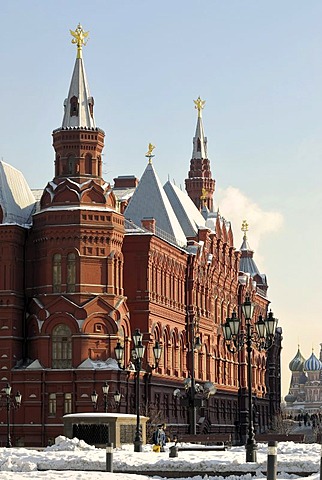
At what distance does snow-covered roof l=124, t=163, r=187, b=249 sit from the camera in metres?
91.2

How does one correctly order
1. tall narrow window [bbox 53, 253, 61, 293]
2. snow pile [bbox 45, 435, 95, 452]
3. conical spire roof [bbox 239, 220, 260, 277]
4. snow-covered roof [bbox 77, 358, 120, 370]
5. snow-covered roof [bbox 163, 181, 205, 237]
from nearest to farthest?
1. snow pile [bbox 45, 435, 95, 452]
2. snow-covered roof [bbox 77, 358, 120, 370]
3. tall narrow window [bbox 53, 253, 61, 293]
4. snow-covered roof [bbox 163, 181, 205, 237]
5. conical spire roof [bbox 239, 220, 260, 277]

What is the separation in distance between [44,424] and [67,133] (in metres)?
19.0

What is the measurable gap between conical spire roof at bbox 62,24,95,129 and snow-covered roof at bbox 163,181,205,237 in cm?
2294

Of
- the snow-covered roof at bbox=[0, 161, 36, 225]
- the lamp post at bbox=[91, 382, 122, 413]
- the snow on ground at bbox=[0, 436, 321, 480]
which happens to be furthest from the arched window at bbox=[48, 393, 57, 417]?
the snow on ground at bbox=[0, 436, 321, 480]

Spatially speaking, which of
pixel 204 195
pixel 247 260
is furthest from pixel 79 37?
pixel 247 260

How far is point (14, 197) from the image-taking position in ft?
265

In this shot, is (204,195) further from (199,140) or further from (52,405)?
(52,405)

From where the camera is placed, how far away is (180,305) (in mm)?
91312

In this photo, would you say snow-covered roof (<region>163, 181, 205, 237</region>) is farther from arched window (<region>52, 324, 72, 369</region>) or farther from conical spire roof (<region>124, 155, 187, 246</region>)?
arched window (<region>52, 324, 72, 369</region>)

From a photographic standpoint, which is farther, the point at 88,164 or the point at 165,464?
the point at 88,164

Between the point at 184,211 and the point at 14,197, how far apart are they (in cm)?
2334

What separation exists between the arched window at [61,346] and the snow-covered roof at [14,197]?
324 inches

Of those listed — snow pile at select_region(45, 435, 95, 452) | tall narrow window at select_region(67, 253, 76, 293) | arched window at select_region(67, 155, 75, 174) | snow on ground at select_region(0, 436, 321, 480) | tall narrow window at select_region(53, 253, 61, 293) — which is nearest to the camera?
snow on ground at select_region(0, 436, 321, 480)

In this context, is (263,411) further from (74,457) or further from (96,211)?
(74,457)
